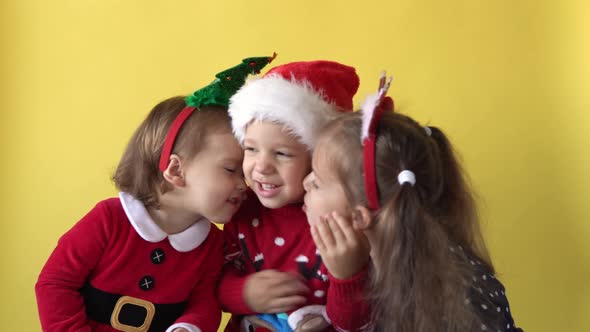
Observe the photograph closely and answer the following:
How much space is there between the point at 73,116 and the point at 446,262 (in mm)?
1033

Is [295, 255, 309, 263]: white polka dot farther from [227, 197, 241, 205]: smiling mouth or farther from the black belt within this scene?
the black belt

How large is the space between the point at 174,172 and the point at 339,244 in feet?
1.20

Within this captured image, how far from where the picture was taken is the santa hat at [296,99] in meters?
1.12

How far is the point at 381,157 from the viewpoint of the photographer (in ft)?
3.39

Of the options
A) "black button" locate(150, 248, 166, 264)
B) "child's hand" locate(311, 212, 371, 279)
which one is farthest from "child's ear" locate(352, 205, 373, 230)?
"black button" locate(150, 248, 166, 264)

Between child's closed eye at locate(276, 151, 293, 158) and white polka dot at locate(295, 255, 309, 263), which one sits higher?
child's closed eye at locate(276, 151, 293, 158)

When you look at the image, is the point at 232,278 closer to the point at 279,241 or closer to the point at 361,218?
the point at 279,241

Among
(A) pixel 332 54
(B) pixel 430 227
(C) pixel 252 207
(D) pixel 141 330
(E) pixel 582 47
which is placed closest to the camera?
(B) pixel 430 227

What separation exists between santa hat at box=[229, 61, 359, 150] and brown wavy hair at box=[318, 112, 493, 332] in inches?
2.2

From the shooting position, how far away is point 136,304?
46.4 inches

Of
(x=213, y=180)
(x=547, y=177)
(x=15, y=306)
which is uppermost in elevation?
(x=213, y=180)

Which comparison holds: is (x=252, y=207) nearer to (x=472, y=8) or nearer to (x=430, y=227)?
(x=430, y=227)

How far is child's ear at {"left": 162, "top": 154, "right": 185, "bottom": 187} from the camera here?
3.91 ft

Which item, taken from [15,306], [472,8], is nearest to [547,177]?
[472,8]
